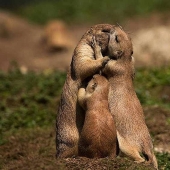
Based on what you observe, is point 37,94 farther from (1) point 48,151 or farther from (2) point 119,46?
(2) point 119,46

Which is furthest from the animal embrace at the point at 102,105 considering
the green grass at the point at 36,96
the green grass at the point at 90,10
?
the green grass at the point at 90,10

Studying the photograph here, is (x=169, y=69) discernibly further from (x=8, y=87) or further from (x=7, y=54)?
(x=7, y=54)

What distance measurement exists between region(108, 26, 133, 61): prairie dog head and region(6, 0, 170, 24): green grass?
1468 cm

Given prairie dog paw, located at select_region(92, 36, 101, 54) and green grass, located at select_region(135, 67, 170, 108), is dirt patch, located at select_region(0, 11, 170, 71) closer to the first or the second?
green grass, located at select_region(135, 67, 170, 108)

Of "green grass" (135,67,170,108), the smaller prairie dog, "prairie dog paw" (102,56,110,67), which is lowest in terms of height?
the smaller prairie dog

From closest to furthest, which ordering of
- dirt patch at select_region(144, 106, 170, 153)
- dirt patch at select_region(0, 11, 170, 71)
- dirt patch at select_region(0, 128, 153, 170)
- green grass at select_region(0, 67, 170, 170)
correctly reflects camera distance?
dirt patch at select_region(0, 128, 153, 170)
dirt patch at select_region(144, 106, 170, 153)
green grass at select_region(0, 67, 170, 170)
dirt patch at select_region(0, 11, 170, 71)

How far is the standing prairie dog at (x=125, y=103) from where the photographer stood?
22.1 ft

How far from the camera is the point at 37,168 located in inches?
253

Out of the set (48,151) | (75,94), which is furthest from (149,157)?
(48,151)

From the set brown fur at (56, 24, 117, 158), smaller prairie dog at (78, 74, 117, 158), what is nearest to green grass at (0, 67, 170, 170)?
brown fur at (56, 24, 117, 158)

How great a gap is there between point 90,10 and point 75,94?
697 inches

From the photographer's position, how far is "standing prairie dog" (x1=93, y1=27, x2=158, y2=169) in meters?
6.74

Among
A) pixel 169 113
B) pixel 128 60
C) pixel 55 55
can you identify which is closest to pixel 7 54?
pixel 55 55

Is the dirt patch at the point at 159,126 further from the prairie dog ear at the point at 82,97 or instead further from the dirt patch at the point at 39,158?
the prairie dog ear at the point at 82,97
